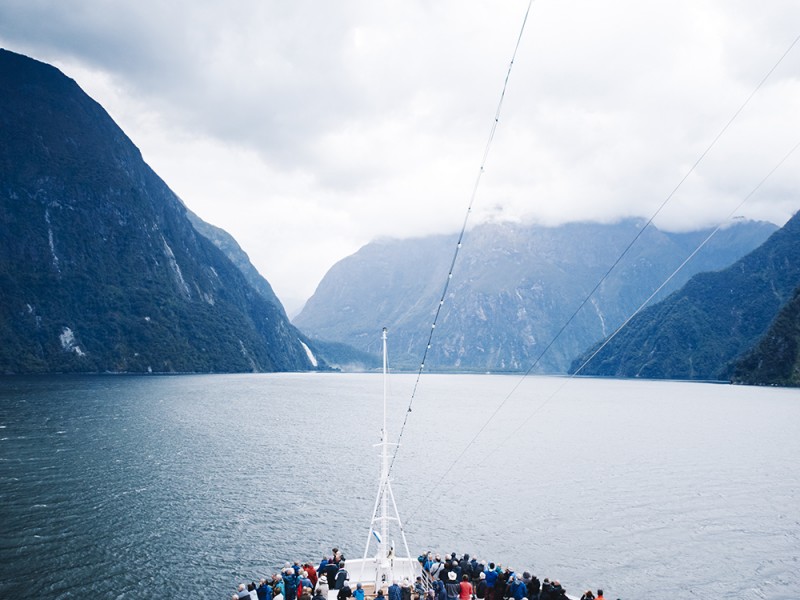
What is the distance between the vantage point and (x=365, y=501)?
44.0m

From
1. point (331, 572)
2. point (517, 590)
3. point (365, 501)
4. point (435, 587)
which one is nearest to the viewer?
point (435, 587)

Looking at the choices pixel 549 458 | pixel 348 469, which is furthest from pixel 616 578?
pixel 549 458

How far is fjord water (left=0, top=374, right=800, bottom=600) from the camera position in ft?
97.3

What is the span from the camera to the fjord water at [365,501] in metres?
29.7

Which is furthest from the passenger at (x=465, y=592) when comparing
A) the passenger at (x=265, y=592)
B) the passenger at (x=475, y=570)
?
A: the passenger at (x=265, y=592)

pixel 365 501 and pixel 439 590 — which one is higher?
pixel 439 590

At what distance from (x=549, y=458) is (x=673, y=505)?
21729 mm

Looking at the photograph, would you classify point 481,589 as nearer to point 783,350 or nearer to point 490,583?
point 490,583

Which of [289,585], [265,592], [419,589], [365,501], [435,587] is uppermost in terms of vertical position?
[435,587]

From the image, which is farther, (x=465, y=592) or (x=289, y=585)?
(x=289, y=585)

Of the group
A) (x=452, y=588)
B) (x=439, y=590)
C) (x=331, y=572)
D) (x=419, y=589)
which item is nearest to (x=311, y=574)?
(x=331, y=572)

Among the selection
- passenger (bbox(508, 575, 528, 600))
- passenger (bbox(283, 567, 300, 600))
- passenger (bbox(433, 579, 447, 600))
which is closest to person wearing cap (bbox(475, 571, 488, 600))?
passenger (bbox(508, 575, 528, 600))

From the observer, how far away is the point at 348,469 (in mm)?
55969

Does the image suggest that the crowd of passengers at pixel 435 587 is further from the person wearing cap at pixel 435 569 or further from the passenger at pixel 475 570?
the passenger at pixel 475 570
